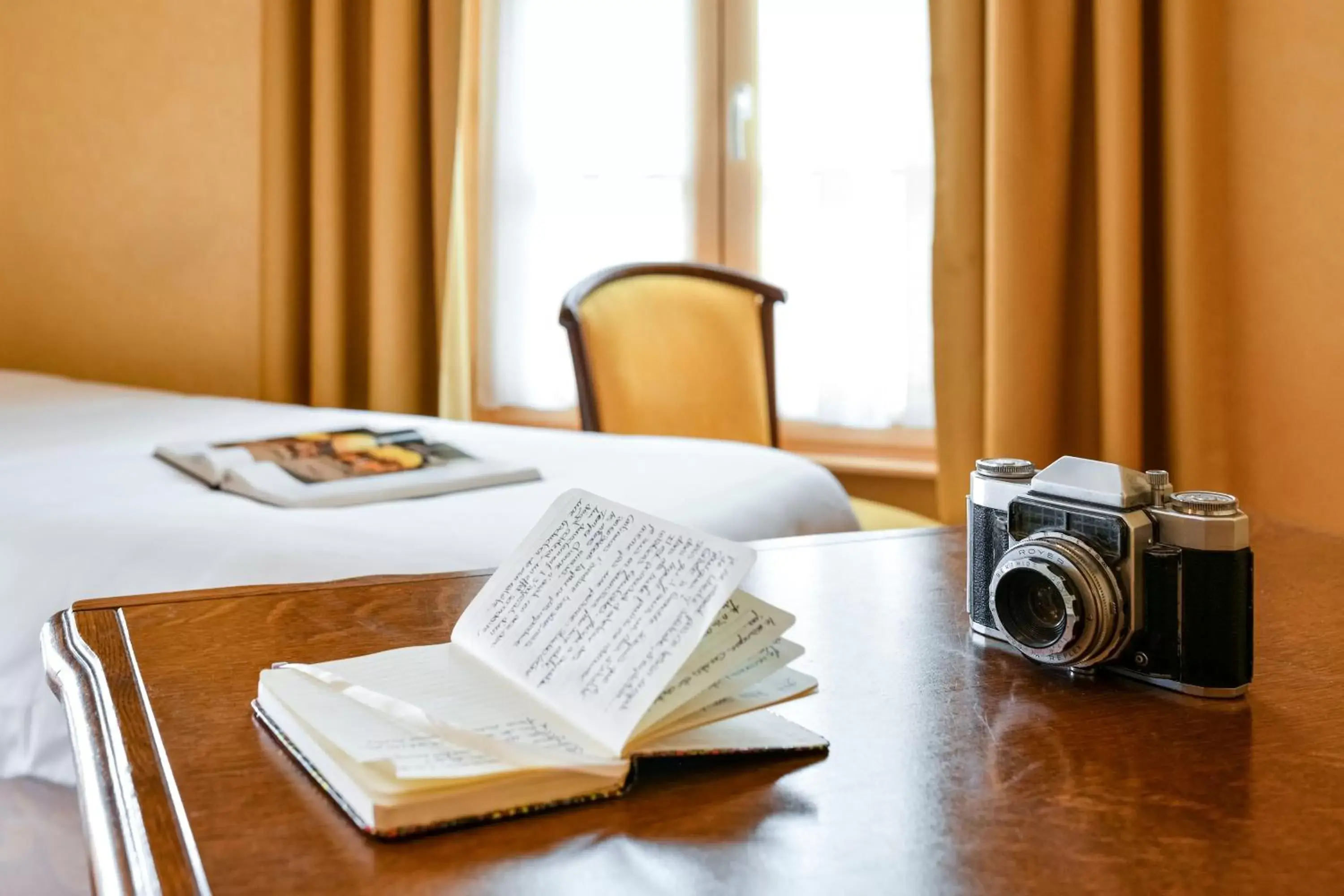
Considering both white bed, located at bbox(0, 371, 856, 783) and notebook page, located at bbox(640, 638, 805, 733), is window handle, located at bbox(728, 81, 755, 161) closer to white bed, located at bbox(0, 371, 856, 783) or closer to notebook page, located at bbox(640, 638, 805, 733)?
white bed, located at bbox(0, 371, 856, 783)

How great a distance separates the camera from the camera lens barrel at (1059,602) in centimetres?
70

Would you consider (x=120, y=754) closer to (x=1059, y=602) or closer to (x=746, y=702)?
(x=746, y=702)

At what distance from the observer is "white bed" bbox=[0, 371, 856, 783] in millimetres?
1160

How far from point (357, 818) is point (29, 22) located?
11.1ft

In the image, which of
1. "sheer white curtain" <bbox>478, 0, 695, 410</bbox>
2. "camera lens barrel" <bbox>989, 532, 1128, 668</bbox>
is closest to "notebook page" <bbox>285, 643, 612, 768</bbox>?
"camera lens barrel" <bbox>989, 532, 1128, 668</bbox>

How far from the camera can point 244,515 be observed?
1.32 metres

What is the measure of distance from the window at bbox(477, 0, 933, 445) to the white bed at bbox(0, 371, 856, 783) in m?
1.02

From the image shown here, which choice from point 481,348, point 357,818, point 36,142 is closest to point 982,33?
point 481,348

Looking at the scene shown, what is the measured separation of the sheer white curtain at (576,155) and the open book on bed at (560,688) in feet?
7.34

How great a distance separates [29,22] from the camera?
3.31m

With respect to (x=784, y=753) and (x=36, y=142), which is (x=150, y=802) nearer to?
(x=784, y=753)

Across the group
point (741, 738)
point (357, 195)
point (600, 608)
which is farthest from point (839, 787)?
point (357, 195)

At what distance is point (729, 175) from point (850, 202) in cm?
31

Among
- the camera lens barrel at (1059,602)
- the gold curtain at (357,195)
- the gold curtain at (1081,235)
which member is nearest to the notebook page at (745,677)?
the camera lens barrel at (1059,602)
